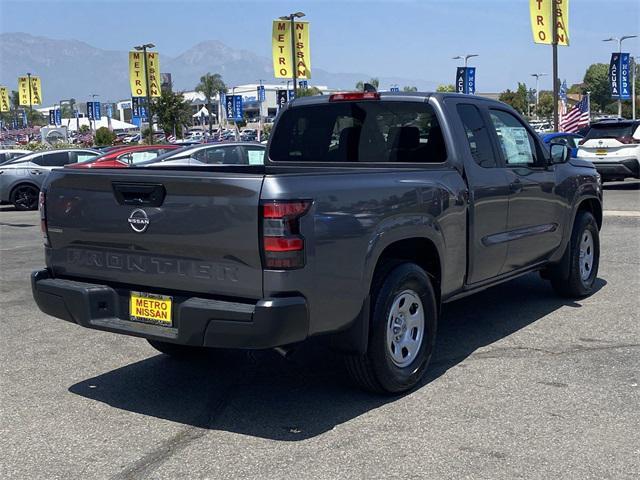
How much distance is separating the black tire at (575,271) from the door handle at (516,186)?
1329 millimetres

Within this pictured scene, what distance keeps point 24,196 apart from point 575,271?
1585cm

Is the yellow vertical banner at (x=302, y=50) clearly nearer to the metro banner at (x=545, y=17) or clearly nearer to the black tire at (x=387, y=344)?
the metro banner at (x=545, y=17)

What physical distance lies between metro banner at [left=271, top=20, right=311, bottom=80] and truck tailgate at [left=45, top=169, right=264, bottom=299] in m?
25.2

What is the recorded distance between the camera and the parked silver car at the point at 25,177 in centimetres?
1912

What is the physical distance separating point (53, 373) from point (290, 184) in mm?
2685

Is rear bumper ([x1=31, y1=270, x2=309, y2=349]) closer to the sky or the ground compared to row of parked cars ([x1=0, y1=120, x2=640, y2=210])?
closer to the ground

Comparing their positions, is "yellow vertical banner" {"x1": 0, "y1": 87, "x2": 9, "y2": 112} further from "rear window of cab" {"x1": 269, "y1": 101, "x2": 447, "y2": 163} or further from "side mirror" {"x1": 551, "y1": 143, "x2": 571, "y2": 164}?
"side mirror" {"x1": 551, "y1": 143, "x2": 571, "y2": 164}

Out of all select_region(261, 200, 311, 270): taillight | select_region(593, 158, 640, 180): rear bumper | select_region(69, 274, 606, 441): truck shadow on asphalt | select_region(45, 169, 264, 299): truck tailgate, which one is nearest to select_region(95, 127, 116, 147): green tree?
select_region(593, 158, 640, 180): rear bumper

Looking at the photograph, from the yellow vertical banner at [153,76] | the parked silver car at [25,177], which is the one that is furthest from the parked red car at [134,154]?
the yellow vertical banner at [153,76]

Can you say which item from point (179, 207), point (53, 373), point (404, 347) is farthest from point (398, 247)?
point (53, 373)

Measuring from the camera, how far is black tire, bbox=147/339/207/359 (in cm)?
564

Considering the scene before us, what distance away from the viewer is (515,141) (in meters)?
6.35

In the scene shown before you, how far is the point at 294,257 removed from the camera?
12.8 ft

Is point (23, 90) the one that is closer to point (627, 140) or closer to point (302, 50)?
point (302, 50)
